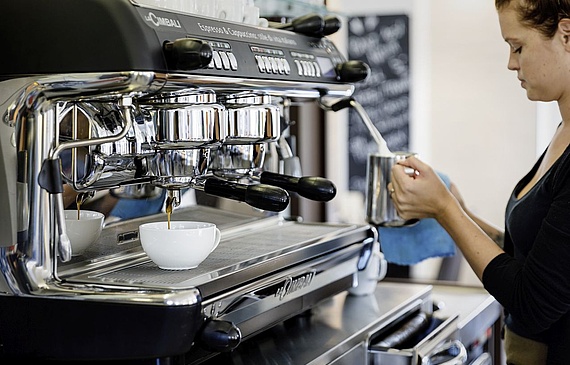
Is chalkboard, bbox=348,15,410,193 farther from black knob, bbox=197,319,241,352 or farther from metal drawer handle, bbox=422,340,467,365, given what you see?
black knob, bbox=197,319,241,352

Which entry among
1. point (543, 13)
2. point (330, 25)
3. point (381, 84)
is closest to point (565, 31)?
point (543, 13)

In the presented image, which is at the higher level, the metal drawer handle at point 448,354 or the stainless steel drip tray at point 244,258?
the stainless steel drip tray at point 244,258

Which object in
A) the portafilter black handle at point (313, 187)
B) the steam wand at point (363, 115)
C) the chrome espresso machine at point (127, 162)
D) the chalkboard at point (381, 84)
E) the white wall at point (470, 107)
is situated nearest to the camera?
the chrome espresso machine at point (127, 162)

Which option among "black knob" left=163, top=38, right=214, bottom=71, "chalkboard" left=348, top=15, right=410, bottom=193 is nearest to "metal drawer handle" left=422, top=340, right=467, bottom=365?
"black knob" left=163, top=38, right=214, bottom=71

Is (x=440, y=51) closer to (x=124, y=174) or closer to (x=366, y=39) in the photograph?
(x=366, y=39)

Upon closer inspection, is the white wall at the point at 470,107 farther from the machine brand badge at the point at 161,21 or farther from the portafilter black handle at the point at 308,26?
→ the machine brand badge at the point at 161,21

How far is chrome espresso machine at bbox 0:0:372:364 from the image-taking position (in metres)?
1.06

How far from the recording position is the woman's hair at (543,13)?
137 centimetres

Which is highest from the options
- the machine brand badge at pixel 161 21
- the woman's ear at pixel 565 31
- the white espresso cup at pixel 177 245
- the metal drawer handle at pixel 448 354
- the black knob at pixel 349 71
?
the machine brand badge at pixel 161 21

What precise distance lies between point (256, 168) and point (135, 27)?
42 centimetres

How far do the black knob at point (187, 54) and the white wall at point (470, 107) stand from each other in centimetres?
301

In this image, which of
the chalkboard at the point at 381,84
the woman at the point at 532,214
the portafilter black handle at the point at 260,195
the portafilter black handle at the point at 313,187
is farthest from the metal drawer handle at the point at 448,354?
the chalkboard at the point at 381,84

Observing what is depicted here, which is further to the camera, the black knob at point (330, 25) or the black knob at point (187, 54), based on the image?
the black knob at point (330, 25)

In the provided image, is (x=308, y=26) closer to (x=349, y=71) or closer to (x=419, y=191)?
(x=349, y=71)
